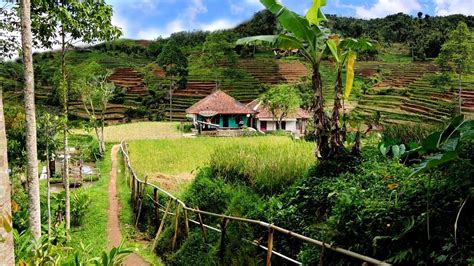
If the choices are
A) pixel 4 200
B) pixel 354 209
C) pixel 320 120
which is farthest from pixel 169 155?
pixel 4 200

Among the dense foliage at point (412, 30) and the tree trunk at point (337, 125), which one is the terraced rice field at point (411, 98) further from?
the tree trunk at point (337, 125)

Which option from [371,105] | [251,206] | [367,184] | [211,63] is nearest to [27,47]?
[251,206]

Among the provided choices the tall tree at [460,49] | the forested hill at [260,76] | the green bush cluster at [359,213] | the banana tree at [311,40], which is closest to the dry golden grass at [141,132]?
the forested hill at [260,76]

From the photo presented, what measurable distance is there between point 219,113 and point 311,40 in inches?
959

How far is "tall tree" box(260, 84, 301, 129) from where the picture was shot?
89.1 feet

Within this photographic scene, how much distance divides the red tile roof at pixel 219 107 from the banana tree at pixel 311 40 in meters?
23.8

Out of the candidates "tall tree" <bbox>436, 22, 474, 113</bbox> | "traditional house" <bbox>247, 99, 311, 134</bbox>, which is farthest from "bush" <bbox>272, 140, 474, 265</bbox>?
"tall tree" <bbox>436, 22, 474, 113</bbox>

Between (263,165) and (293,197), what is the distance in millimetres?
1655

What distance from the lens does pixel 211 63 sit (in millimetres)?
44094

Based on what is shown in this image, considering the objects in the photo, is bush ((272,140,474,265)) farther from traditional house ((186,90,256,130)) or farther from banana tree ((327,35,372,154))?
traditional house ((186,90,256,130))

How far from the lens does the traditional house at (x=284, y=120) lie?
97.9 feet

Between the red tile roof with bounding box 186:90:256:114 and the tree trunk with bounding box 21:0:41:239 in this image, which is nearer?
the tree trunk with bounding box 21:0:41:239

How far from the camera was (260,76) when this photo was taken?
148 feet

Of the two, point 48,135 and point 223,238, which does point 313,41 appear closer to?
point 223,238
